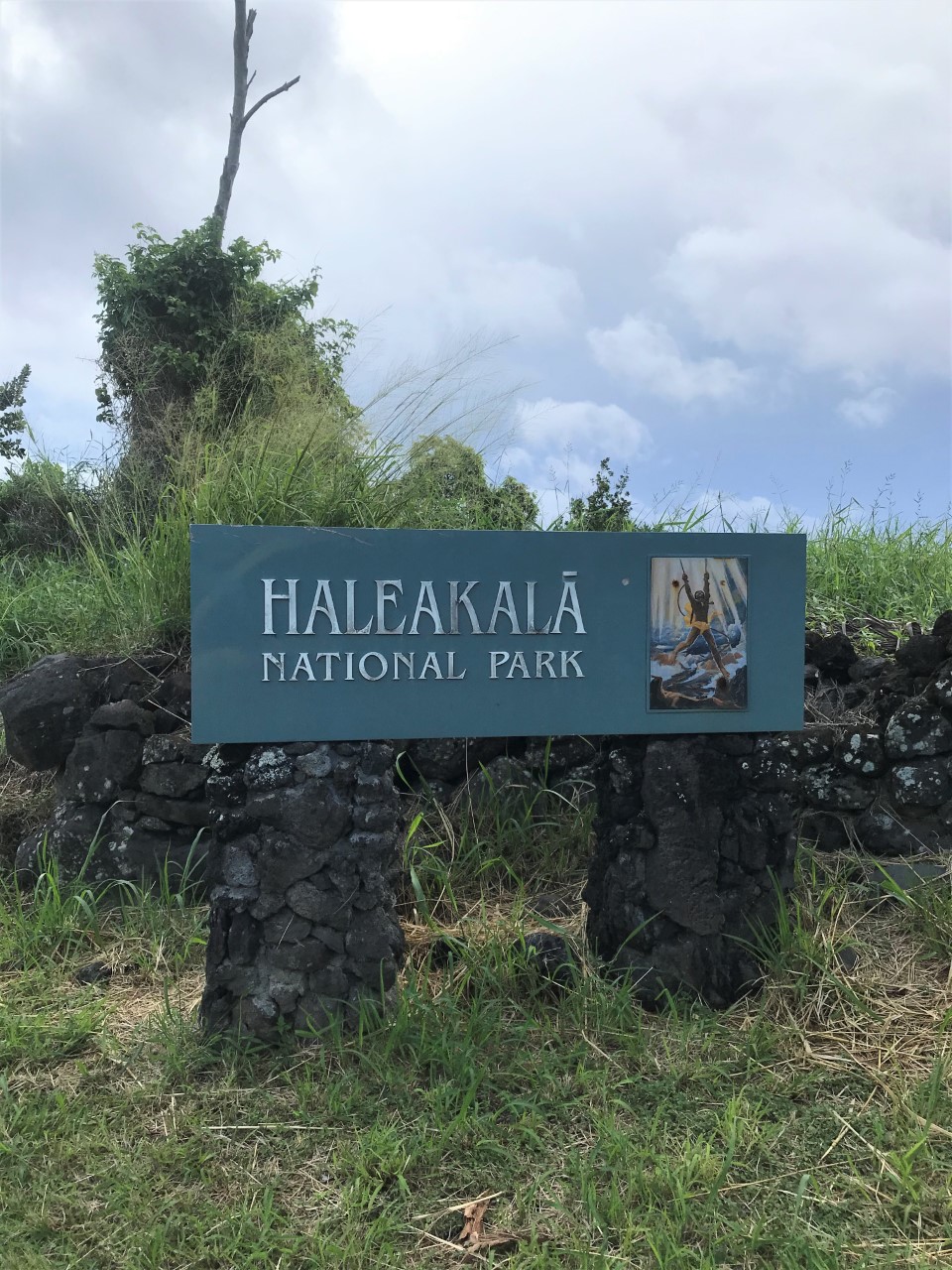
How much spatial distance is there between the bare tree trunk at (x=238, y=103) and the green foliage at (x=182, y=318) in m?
1.40

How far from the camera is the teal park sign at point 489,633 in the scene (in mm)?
2766

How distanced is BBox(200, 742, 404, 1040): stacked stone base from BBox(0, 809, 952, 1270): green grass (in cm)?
11

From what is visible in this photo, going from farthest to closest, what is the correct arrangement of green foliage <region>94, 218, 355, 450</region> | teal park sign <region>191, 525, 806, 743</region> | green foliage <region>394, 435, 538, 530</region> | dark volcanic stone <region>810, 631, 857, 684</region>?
green foliage <region>94, 218, 355, 450</region> → green foliage <region>394, 435, 538, 530</region> → dark volcanic stone <region>810, 631, 857, 684</region> → teal park sign <region>191, 525, 806, 743</region>

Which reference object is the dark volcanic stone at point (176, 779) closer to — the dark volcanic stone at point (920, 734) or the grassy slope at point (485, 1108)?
the grassy slope at point (485, 1108)

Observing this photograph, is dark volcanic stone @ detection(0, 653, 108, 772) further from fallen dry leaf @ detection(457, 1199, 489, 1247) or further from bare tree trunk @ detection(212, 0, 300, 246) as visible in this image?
bare tree trunk @ detection(212, 0, 300, 246)

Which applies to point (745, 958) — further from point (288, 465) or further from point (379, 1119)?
point (288, 465)

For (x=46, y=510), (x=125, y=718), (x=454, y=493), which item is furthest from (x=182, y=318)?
(x=125, y=718)

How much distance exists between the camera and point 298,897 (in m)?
2.81

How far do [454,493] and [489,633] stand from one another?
287 centimetres

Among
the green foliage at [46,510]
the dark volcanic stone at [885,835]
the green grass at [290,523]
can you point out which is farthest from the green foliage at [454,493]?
the green foliage at [46,510]

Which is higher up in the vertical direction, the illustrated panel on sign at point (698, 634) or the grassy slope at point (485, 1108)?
the illustrated panel on sign at point (698, 634)

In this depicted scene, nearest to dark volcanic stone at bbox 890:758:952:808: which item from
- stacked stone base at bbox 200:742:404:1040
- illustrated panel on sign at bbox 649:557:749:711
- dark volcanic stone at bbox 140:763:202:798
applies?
illustrated panel on sign at bbox 649:557:749:711

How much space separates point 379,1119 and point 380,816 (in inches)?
32.5

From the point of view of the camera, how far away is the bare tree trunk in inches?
466
